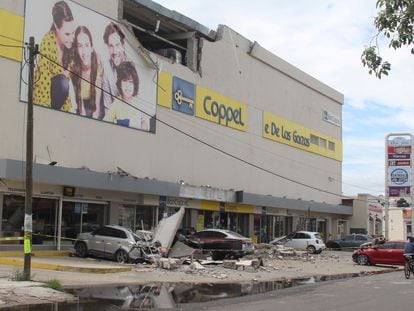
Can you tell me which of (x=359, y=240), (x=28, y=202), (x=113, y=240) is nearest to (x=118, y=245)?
(x=113, y=240)

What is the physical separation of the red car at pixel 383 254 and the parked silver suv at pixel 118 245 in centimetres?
1252

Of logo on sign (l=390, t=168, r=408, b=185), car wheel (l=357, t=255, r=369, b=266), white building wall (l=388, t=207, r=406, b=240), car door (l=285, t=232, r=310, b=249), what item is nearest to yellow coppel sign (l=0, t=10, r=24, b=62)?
car wheel (l=357, t=255, r=369, b=266)

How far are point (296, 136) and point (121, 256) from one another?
28.9 metres

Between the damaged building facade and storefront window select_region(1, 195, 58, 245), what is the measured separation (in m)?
0.06

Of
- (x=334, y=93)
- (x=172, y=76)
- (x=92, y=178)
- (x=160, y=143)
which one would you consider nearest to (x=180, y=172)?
(x=160, y=143)

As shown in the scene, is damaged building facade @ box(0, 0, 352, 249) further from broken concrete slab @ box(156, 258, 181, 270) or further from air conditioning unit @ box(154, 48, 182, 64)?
broken concrete slab @ box(156, 258, 181, 270)

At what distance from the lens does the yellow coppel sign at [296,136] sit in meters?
46.0

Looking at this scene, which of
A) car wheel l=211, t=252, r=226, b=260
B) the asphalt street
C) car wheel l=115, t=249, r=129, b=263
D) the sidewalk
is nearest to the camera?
the asphalt street

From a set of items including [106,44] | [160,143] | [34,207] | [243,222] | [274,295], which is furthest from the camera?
[243,222]

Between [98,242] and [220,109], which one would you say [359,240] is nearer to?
[220,109]

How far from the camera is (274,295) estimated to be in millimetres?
16375

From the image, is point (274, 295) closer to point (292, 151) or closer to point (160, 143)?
point (160, 143)

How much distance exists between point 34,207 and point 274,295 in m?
14.2

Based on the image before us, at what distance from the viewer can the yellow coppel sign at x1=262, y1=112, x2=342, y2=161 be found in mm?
46000
